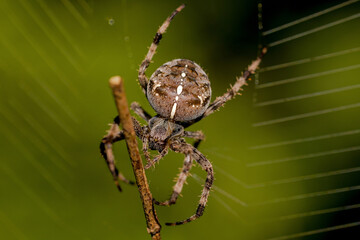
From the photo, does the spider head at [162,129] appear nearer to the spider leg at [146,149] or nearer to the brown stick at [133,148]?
the spider leg at [146,149]

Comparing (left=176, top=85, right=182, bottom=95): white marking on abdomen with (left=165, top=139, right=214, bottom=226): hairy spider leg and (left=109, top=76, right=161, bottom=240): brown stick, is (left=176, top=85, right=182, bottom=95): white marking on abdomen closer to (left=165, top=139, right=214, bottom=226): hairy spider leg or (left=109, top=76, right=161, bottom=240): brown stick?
(left=165, top=139, right=214, bottom=226): hairy spider leg

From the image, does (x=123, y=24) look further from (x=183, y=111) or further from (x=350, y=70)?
(x=350, y=70)

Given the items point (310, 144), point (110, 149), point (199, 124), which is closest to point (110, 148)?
point (110, 149)

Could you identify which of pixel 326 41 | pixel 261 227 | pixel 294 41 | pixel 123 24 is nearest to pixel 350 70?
pixel 326 41

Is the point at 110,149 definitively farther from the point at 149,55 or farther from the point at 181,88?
the point at 149,55

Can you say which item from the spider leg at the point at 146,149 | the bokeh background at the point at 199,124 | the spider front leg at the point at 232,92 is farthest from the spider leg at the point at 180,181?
the bokeh background at the point at 199,124

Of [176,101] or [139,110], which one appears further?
[139,110]
